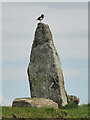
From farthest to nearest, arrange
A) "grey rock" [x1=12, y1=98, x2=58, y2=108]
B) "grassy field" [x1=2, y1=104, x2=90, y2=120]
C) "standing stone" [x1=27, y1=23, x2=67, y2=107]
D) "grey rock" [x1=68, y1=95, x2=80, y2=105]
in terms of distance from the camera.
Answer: "grey rock" [x1=68, y1=95, x2=80, y2=105] → "standing stone" [x1=27, y1=23, x2=67, y2=107] → "grey rock" [x1=12, y1=98, x2=58, y2=108] → "grassy field" [x1=2, y1=104, x2=90, y2=120]

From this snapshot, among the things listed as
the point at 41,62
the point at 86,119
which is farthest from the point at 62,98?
the point at 86,119

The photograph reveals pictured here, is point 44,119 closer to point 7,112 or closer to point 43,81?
point 7,112

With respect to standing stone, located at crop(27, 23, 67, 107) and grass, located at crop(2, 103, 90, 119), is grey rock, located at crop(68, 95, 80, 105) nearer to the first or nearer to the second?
standing stone, located at crop(27, 23, 67, 107)

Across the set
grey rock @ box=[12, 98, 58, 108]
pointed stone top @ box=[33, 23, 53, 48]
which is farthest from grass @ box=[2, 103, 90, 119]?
pointed stone top @ box=[33, 23, 53, 48]

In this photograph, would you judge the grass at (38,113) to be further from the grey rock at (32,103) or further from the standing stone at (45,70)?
the standing stone at (45,70)

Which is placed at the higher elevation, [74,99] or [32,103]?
[32,103]

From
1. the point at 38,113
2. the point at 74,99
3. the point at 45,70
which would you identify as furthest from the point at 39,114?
the point at 74,99

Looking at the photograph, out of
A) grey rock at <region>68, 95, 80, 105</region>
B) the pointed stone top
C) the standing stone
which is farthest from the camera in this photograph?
grey rock at <region>68, 95, 80, 105</region>

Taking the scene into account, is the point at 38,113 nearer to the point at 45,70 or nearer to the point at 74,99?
the point at 45,70

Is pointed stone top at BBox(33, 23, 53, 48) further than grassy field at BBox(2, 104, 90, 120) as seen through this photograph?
Yes

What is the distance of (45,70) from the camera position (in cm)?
2211

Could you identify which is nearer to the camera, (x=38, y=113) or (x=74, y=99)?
(x=38, y=113)

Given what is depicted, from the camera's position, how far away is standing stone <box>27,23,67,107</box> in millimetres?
21750

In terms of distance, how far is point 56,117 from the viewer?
629 inches
